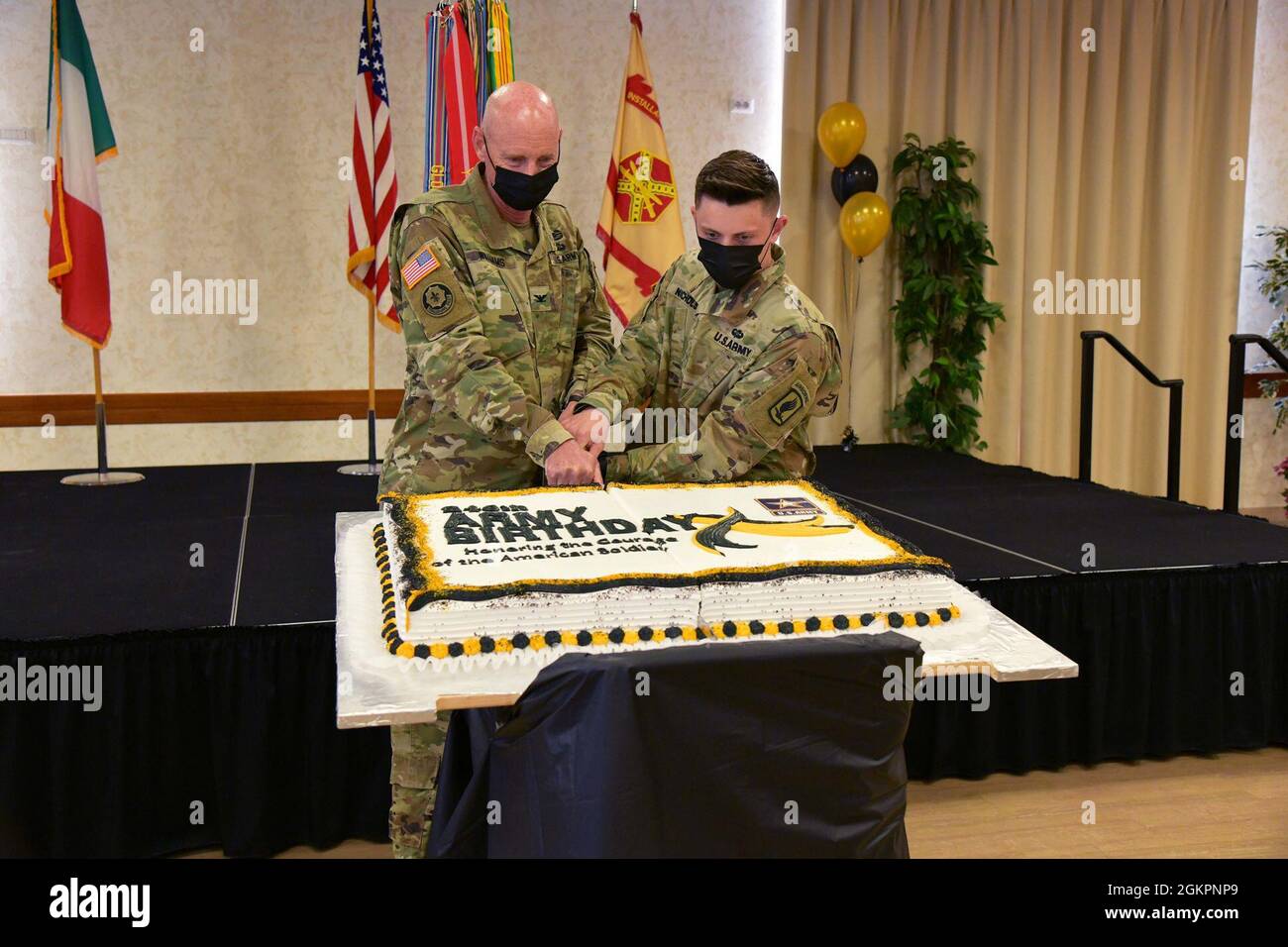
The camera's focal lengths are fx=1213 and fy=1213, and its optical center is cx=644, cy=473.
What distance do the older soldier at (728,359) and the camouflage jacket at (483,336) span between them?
154 mm

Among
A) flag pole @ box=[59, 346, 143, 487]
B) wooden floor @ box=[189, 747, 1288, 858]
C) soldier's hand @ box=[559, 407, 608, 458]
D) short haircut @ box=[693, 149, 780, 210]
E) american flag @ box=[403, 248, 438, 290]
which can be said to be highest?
short haircut @ box=[693, 149, 780, 210]

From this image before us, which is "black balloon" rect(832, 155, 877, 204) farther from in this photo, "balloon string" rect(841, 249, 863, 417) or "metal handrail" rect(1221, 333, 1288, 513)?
"metal handrail" rect(1221, 333, 1288, 513)

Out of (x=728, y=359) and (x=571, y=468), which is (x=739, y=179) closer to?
(x=728, y=359)

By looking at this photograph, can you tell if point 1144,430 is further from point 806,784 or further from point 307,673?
point 806,784

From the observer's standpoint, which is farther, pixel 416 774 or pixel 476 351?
pixel 476 351

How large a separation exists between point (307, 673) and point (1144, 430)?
218 inches

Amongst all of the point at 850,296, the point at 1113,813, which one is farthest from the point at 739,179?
the point at 850,296

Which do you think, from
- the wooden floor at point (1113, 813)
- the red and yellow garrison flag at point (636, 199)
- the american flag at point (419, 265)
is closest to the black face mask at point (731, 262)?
the american flag at point (419, 265)

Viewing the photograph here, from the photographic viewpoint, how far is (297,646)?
9.25ft

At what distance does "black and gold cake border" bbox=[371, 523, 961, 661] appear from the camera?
1341 millimetres

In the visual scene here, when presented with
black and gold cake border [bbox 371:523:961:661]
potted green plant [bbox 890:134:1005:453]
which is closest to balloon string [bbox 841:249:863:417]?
potted green plant [bbox 890:134:1005:453]

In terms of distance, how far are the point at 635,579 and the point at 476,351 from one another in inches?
37.6

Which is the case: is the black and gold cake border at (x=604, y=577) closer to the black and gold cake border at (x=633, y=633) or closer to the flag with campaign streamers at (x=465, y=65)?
the black and gold cake border at (x=633, y=633)

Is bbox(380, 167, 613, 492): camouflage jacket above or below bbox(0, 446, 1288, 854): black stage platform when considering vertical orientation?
above
